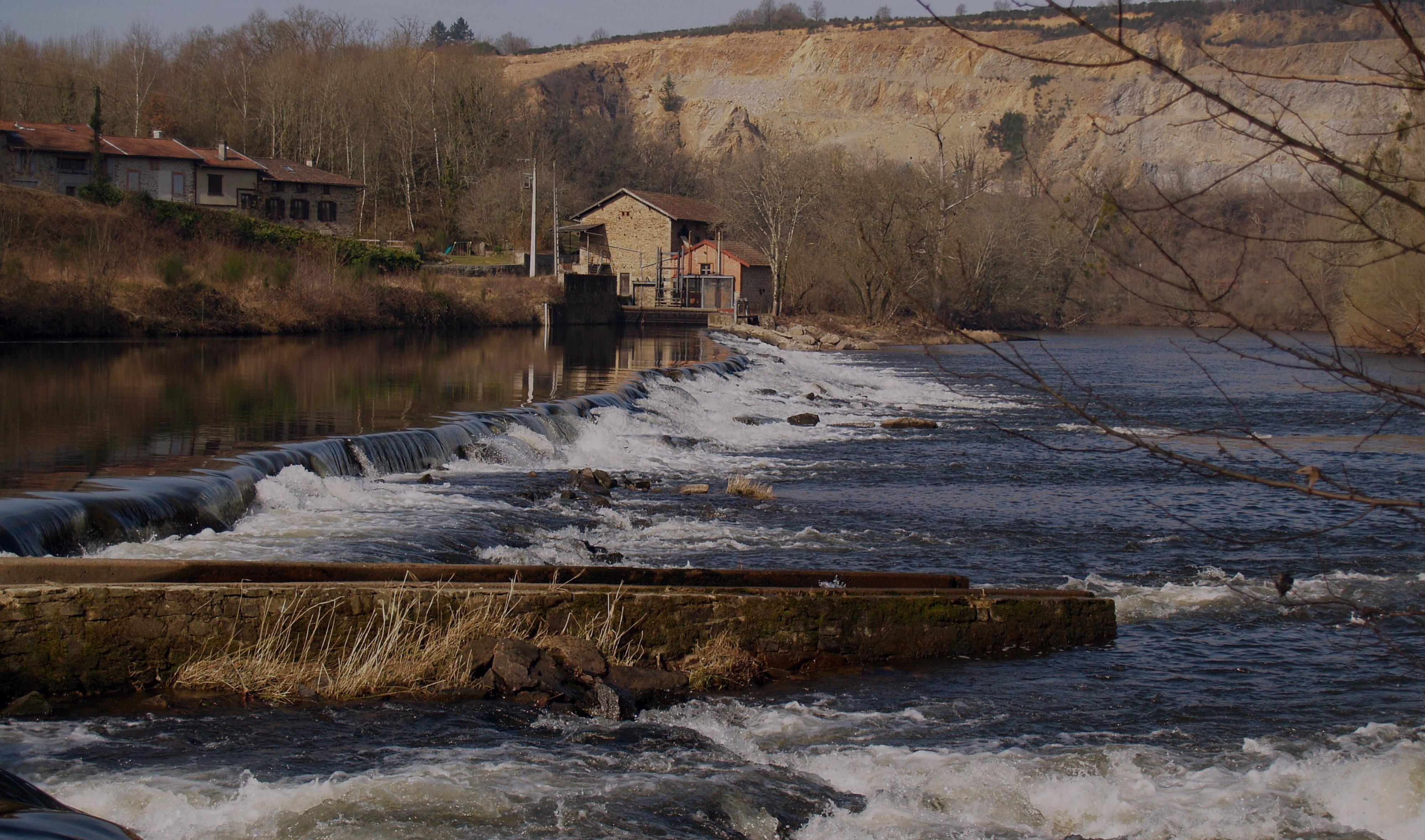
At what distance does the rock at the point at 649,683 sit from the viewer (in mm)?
7656

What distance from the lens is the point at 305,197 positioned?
62.7 meters

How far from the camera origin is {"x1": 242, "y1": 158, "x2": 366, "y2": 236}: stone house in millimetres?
60750

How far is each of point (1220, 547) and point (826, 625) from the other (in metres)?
6.85

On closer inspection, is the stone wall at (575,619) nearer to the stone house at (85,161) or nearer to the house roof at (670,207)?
the stone house at (85,161)

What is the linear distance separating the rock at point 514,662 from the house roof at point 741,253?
2243 inches

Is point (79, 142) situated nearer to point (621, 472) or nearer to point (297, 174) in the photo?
point (297, 174)

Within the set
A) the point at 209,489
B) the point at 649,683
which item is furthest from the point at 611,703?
the point at 209,489

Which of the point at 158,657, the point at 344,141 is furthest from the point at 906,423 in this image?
the point at 344,141

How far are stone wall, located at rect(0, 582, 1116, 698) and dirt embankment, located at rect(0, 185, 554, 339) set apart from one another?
87.5 ft

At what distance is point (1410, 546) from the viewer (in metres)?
13.5

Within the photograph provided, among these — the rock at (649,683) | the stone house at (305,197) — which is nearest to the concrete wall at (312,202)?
the stone house at (305,197)

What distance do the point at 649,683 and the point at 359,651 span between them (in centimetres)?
194

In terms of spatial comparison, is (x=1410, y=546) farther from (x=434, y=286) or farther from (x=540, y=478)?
(x=434, y=286)

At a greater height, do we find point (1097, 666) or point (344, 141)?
point (344, 141)
